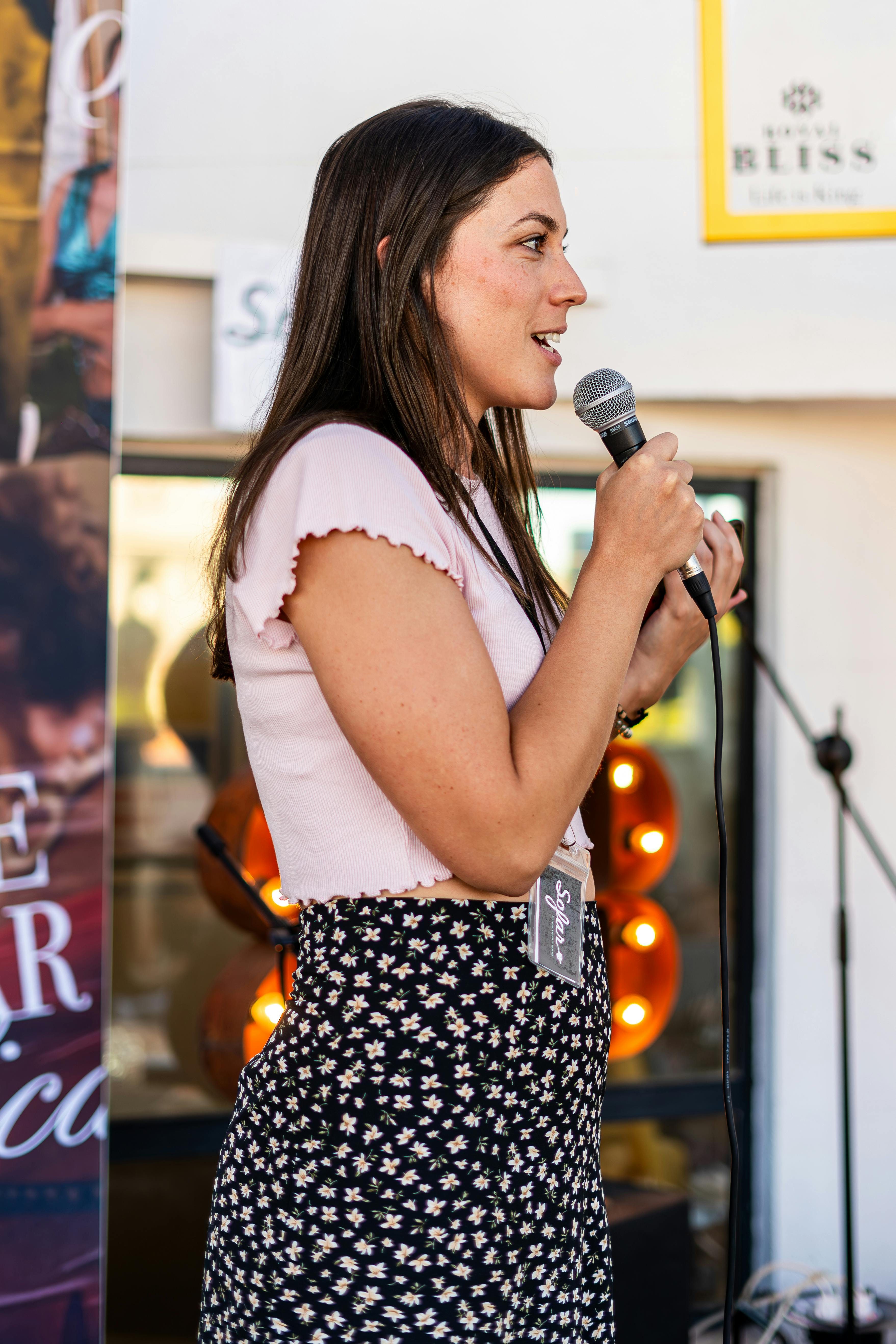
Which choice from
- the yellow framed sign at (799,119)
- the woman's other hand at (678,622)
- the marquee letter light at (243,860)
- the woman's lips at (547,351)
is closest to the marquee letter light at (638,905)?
the marquee letter light at (243,860)

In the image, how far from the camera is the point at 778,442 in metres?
2.97

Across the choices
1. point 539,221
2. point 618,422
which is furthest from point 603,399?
point 539,221

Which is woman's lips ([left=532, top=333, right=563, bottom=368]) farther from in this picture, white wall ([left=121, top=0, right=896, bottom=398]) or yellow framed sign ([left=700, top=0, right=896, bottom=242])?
yellow framed sign ([left=700, top=0, right=896, bottom=242])

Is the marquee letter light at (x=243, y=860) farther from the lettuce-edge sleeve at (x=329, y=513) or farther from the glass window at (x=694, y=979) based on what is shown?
the lettuce-edge sleeve at (x=329, y=513)

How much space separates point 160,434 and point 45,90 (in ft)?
2.35

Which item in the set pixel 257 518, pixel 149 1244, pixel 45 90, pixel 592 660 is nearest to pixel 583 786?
pixel 592 660

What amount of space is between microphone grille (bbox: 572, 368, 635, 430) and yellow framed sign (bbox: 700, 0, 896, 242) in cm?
169

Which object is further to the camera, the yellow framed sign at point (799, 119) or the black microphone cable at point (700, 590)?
the yellow framed sign at point (799, 119)

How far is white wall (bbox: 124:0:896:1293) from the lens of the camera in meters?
2.65

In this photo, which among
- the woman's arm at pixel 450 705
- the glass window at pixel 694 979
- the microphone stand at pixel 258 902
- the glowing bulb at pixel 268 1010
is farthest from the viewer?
the glass window at pixel 694 979

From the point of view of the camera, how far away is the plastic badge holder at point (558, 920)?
97 centimetres

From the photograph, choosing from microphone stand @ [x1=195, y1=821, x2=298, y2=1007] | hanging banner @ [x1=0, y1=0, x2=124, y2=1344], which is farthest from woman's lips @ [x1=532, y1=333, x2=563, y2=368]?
hanging banner @ [x1=0, y1=0, x2=124, y2=1344]

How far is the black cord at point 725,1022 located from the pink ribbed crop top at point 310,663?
273mm

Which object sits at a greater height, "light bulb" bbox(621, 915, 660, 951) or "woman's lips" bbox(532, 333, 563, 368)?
"woman's lips" bbox(532, 333, 563, 368)
